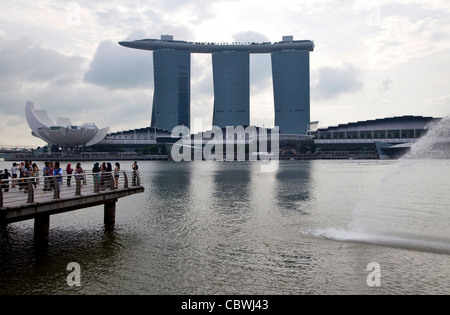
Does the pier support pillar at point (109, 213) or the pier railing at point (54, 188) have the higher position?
the pier railing at point (54, 188)

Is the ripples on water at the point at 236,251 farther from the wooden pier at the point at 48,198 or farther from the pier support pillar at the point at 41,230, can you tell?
the wooden pier at the point at 48,198

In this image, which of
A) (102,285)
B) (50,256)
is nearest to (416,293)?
(102,285)

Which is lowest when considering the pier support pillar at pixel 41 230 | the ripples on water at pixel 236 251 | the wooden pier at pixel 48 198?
the ripples on water at pixel 236 251

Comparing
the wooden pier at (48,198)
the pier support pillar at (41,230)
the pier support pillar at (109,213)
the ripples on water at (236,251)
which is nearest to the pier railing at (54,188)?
the wooden pier at (48,198)

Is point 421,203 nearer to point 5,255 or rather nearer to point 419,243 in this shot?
point 419,243

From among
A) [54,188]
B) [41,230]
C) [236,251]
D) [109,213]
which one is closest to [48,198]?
[54,188]

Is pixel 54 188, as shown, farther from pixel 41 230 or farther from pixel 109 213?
pixel 109 213

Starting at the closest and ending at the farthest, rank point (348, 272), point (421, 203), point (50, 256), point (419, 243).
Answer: point (348, 272), point (50, 256), point (419, 243), point (421, 203)
